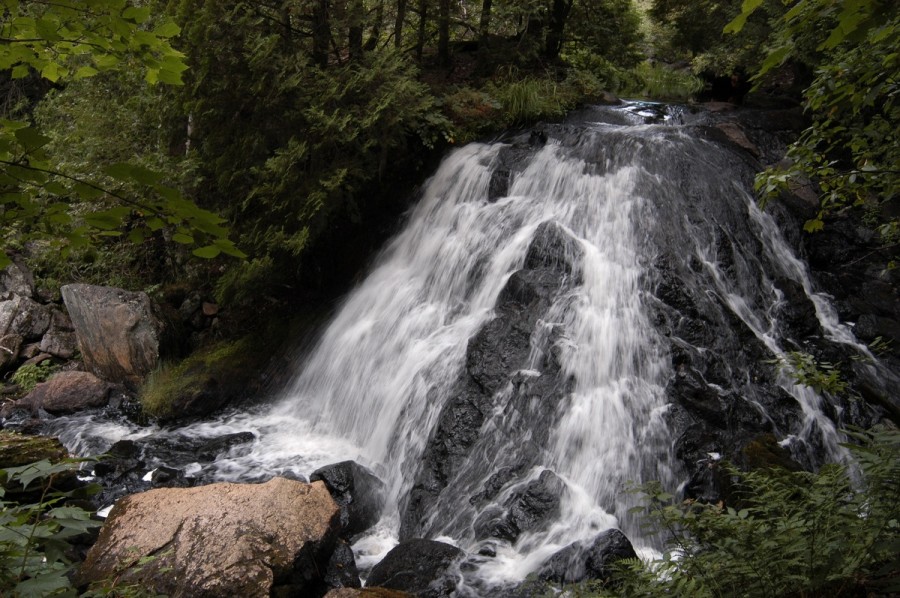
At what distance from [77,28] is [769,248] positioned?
28.8ft

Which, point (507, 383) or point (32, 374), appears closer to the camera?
point (507, 383)

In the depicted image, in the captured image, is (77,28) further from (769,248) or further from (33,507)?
(769,248)

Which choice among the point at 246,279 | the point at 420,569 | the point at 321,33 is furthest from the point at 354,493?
the point at 321,33

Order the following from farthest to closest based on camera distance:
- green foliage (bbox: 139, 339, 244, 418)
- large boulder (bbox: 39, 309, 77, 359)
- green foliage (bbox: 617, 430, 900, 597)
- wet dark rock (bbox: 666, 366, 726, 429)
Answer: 1. large boulder (bbox: 39, 309, 77, 359)
2. green foliage (bbox: 139, 339, 244, 418)
3. wet dark rock (bbox: 666, 366, 726, 429)
4. green foliage (bbox: 617, 430, 900, 597)

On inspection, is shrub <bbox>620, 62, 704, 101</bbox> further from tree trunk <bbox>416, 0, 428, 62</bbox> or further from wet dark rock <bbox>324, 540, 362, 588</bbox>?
wet dark rock <bbox>324, 540, 362, 588</bbox>

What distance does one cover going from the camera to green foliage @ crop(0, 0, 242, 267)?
1.75 meters

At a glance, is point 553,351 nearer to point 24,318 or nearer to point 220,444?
point 220,444

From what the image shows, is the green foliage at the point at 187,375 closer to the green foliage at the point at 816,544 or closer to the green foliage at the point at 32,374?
the green foliage at the point at 32,374

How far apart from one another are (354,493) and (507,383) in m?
2.07

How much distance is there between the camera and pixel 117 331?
909 cm

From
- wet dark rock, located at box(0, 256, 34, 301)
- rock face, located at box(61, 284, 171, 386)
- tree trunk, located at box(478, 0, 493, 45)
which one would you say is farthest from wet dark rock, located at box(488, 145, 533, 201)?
wet dark rock, located at box(0, 256, 34, 301)

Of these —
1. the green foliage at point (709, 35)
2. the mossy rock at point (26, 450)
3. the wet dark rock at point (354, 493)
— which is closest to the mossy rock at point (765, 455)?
the wet dark rock at point (354, 493)

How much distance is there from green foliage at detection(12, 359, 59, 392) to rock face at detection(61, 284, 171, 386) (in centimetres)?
97

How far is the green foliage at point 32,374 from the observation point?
9312 millimetres
